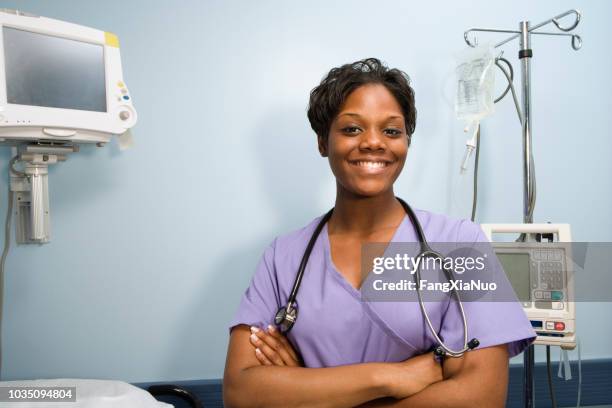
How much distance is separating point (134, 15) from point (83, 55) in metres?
0.31

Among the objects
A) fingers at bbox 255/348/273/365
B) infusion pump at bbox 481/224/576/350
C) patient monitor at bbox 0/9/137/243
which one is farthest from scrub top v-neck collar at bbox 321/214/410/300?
patient monitor at bbox 0/9/137/243

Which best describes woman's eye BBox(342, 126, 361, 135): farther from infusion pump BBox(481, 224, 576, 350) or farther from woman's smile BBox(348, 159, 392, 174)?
infusion pump BBox(481, 224, 576, 350)

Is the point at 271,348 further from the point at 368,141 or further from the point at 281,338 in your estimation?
the point at 368,141

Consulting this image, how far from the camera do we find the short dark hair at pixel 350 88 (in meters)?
1.03

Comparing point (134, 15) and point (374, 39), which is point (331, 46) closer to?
point (374, 39)

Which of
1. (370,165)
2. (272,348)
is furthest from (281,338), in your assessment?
(370,165)

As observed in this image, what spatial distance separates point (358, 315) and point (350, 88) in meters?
0.50

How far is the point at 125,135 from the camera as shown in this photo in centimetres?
131

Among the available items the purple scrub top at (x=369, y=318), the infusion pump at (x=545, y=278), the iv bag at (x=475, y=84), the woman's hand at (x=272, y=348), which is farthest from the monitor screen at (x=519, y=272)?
the woman's hand at (x=272, y=348)

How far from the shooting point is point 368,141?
984mm

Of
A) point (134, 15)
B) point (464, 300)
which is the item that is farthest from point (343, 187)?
point (134, 15)

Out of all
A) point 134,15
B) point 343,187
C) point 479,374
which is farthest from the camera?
point 134,15

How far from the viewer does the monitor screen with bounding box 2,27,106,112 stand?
114 cm

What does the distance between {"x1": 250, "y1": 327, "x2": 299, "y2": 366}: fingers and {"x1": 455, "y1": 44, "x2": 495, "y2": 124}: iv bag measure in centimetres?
91
